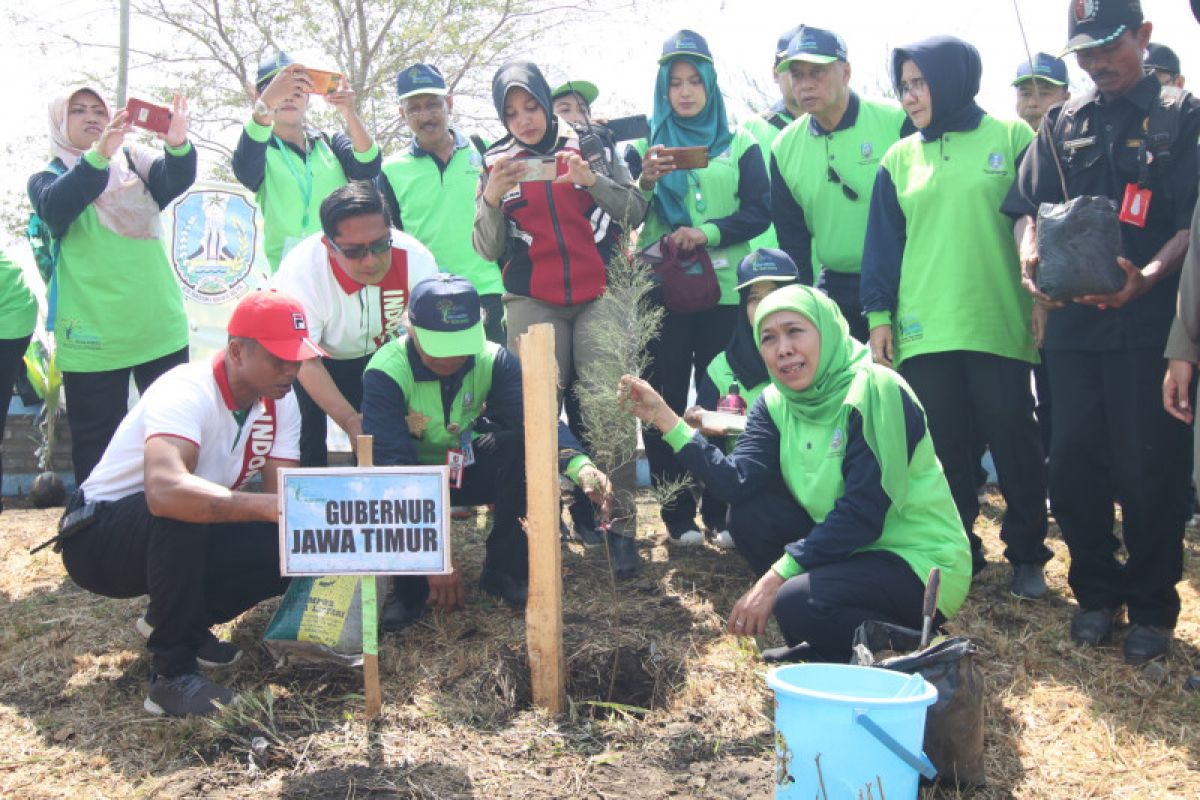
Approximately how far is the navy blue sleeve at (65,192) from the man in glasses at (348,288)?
923 mm

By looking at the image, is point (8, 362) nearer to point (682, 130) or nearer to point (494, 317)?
point (494, 317)

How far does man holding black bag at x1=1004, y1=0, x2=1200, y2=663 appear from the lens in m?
3.73

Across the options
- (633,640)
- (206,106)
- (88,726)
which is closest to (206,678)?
(88,726)

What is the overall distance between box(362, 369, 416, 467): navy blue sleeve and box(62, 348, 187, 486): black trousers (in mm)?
1584

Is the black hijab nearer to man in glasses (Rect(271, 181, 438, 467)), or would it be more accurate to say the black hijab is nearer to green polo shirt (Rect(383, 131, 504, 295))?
man in glasses (Rect(271, 181, 438, 467))

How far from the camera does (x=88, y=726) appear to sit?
3.50m

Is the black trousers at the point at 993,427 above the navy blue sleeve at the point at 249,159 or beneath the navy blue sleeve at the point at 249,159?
beneath

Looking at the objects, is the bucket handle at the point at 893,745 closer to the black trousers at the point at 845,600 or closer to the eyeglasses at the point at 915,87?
the black trousers at the point at 845,600

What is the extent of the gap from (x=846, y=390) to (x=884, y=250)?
42.3 inches

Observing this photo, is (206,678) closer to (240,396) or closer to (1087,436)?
(240,396)

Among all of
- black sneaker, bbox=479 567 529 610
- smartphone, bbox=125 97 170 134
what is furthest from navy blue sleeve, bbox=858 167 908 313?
smartphone, bbox=125 97 170 134

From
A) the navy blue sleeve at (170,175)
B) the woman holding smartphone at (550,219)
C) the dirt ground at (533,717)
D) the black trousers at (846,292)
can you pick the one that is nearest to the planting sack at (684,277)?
the woman holding smartphone at (550,219)

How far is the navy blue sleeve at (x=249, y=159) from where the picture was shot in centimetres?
539

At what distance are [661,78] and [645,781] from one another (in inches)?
135
